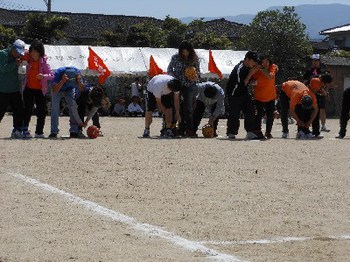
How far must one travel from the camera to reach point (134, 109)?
3591cm

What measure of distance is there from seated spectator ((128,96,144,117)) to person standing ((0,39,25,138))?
18.3m

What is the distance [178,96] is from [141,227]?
1040cm

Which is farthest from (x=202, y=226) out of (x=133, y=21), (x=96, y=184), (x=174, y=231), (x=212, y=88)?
(x=133, y=21)

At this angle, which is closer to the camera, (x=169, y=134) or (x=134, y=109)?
(x=169, y=134)

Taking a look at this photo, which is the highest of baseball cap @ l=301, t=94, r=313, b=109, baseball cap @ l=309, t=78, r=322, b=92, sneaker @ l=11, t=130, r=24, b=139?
baseball cap @ l=309, t=78, r=322, b=92

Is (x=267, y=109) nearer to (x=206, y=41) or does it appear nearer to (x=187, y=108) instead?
(x=187, y=108)

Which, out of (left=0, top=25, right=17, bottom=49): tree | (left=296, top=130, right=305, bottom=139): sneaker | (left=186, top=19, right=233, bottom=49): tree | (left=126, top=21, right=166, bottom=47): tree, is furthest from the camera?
(left=186, top=19, right=233, bottom=49): tree

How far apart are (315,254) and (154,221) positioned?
1.69 meters

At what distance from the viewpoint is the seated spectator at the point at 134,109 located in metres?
35.8

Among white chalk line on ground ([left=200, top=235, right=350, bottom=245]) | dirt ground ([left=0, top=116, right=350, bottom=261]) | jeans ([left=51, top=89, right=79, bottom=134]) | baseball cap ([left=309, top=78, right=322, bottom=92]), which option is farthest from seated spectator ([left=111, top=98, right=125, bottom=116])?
white chalk line on ground ([left=200, top=235, right=350, bottom=245])

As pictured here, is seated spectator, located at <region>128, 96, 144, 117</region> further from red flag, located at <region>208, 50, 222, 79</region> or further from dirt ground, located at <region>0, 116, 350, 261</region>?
dirt ground, located at <region>0, 116, 350, 261</region>

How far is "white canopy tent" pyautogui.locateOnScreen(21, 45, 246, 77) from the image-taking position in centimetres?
3553

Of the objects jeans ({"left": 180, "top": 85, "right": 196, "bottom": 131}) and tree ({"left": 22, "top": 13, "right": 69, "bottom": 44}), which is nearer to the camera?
jeans ({"left": 180, "top": 85, "right": 196, "bottom": 131})

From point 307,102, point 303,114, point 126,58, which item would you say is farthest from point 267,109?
point 126,58
